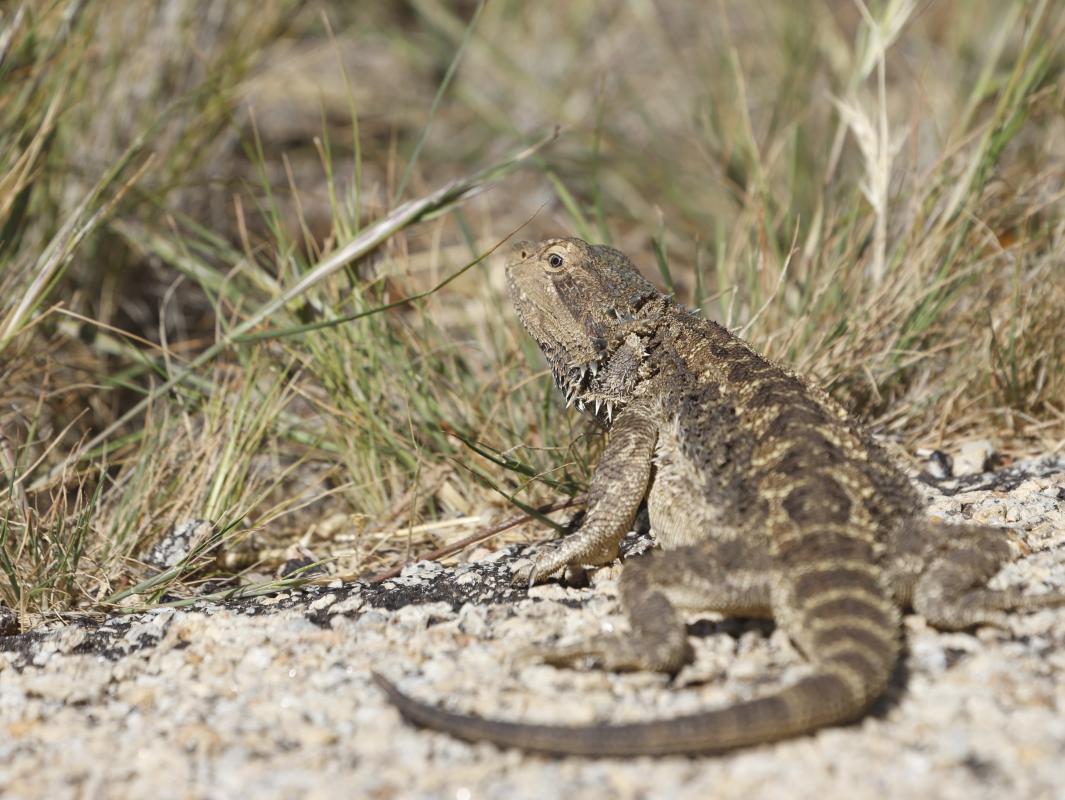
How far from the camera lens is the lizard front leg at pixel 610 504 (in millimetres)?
3096

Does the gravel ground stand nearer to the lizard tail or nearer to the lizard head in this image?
the lizard tail

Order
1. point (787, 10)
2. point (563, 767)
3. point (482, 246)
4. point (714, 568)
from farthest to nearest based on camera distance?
point (787, 10), point (482, 246), point (714, 568), point (563, 767)

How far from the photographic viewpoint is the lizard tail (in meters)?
2.14

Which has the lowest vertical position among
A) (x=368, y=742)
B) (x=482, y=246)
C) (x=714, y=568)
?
(x=368, y=742)

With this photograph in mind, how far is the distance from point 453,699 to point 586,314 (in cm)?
139

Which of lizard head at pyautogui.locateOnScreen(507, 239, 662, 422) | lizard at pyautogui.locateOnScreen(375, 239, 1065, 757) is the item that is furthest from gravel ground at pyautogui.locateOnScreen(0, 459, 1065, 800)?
lizard head at pyautogui.locateOnScreen(507, 239, 662, 422)

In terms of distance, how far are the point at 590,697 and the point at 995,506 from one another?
1.52 meters

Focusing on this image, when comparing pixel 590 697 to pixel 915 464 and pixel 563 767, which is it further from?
pixel 915 464

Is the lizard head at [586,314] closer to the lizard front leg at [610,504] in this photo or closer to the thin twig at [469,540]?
the lizard front leg at [610,504]

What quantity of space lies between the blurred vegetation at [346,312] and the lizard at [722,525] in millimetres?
291

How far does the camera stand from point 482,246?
5.90 m

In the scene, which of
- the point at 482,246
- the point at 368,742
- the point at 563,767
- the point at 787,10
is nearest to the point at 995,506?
the point at 563,767

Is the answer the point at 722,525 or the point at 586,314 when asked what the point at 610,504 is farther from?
the point at 586,314

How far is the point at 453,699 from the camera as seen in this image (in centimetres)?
248
